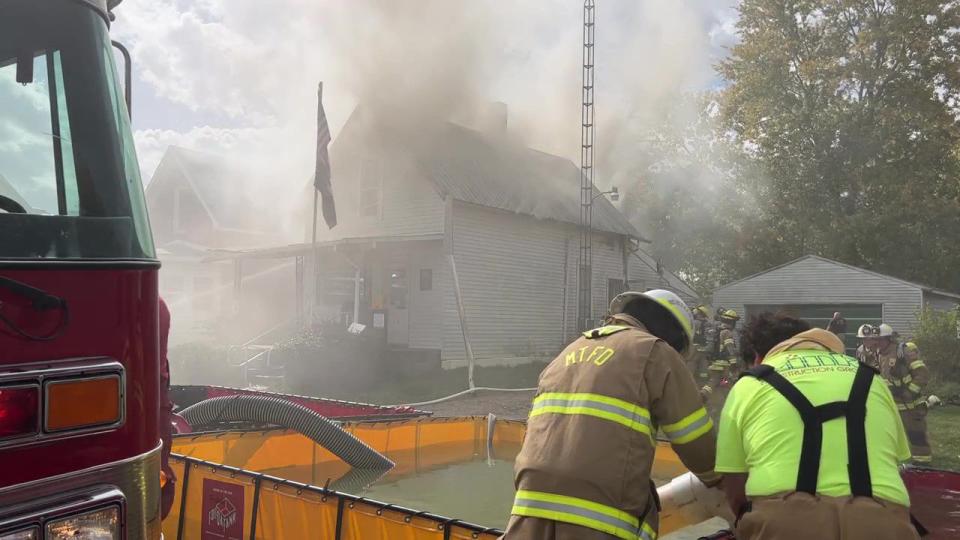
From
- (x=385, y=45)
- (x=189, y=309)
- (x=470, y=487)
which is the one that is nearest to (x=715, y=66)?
(x=385, y=45)

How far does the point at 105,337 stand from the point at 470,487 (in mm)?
5396

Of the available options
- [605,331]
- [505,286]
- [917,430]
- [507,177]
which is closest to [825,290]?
[505,286]

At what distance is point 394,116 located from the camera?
19.7 m

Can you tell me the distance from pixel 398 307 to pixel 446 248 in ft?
7.26

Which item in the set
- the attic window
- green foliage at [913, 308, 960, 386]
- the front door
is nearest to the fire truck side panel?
the front door

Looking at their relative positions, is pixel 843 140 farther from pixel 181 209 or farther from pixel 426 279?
pixel 181 209

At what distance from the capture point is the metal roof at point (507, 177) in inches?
719

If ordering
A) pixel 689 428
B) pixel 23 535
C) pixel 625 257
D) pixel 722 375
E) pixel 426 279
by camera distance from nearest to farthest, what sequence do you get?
pixel 23 535
pixel 689 428
pixel 722 375
pixel 426 279
pixel 625 257

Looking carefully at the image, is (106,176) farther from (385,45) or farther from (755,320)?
(385,45)

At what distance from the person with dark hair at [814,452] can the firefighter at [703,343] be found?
877 cm

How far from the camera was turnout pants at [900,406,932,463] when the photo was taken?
7.91m

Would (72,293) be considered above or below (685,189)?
below

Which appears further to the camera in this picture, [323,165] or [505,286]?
[505,286]

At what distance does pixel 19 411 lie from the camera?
4.79 feet
